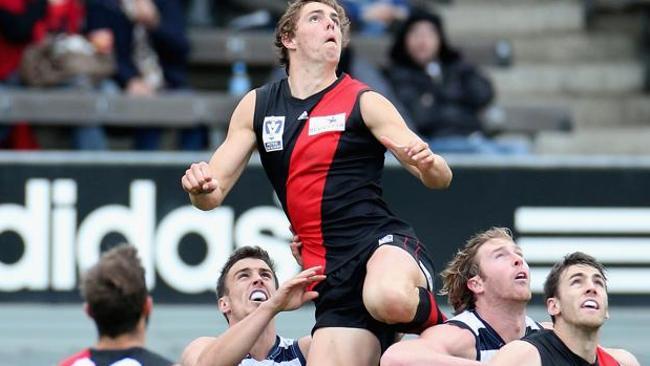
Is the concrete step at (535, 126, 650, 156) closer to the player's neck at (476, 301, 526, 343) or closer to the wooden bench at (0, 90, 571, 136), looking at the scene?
the wooden bench at (0, 90, 571, 136)

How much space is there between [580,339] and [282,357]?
4.20 feet

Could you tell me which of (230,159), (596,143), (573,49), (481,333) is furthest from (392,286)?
(573,49)

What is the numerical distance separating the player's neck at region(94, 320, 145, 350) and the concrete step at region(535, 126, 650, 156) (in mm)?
6466

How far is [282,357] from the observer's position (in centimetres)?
673

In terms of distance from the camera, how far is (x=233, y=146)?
21.0 feet

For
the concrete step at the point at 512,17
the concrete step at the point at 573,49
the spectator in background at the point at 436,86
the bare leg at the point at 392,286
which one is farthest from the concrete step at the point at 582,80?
the bare leg at the point at 392,286

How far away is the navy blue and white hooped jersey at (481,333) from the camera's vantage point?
6371 millimetres

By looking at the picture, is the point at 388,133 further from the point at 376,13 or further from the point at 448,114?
the point at 376,13

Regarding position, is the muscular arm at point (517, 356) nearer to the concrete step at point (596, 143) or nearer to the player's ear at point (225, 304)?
the player's ear at point (225, 304)

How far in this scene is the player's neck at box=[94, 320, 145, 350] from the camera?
6547 mm

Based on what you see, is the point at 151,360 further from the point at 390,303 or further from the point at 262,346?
the point at 390,303

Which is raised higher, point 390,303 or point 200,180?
point 200,180

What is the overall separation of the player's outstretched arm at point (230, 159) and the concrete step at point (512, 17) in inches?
300

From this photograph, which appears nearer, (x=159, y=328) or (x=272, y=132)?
(x=272, y=132)
